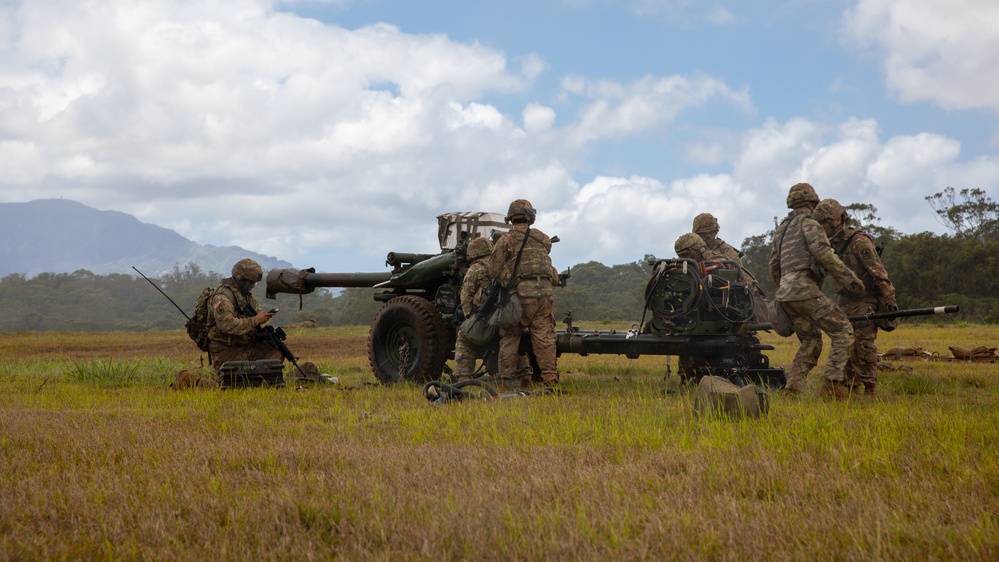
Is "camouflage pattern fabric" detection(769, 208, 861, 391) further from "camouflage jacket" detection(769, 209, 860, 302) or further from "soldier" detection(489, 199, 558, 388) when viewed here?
"soldier" detection(489, 199, 558, 388)

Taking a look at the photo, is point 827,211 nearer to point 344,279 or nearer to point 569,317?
point 569,317

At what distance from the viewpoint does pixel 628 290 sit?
5950cm

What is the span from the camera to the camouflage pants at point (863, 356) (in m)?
8.77

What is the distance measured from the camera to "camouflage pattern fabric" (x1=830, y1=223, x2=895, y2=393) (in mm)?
8773

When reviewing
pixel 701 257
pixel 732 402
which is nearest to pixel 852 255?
pixel 701 257

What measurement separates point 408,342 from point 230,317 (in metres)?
2.15

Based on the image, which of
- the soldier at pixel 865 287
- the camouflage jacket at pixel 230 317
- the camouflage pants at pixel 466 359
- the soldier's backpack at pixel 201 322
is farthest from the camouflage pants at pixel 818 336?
the soldier's backpack at pixel 201 322

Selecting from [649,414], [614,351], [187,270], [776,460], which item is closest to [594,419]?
[649,414]

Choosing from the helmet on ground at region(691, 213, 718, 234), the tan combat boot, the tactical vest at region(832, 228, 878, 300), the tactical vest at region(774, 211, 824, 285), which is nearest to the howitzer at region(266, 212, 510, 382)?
the helmet on ground at region(691, 213, 718, 234)

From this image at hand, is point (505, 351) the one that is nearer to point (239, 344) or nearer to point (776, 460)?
point (239, 344)

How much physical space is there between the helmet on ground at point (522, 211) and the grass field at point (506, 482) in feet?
8.23

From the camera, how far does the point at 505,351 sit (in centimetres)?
970

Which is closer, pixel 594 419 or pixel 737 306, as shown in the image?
pixel 594 419

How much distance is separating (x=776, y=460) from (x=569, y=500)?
1.43 m
